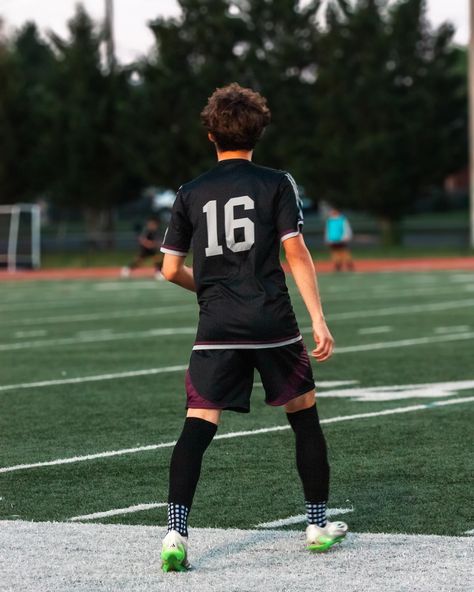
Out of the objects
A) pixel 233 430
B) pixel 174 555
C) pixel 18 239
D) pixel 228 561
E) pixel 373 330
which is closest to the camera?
pixel 174 555

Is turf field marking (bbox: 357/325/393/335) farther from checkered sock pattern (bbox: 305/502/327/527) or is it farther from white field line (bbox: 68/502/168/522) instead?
Answer: checkered sock pattern (bbox: 305/502/327/527)

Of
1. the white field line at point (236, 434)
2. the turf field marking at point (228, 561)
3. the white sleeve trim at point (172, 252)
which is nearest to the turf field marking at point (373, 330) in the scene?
the white field line at point (236, 434)

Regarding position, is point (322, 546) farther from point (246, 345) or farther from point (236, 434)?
point (236, 434)

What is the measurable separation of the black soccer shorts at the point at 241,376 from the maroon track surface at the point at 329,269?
97.9 feet

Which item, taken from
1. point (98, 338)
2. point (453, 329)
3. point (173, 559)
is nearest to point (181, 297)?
point (98, 338)

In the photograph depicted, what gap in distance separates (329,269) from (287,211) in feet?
104

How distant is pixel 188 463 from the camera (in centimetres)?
600

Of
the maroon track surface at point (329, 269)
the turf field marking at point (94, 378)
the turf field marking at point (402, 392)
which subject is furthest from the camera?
the maroon track surface at point (329, 269)

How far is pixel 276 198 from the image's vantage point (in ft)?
20.0

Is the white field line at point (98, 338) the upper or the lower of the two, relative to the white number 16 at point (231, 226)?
lower

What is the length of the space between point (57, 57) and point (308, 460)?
5090 centimetres

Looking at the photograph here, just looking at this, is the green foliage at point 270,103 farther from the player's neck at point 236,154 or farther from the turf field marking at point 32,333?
the player's neck at point 236,154

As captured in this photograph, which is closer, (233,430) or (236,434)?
(236,434)

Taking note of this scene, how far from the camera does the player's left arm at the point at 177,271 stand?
6.29 metres
